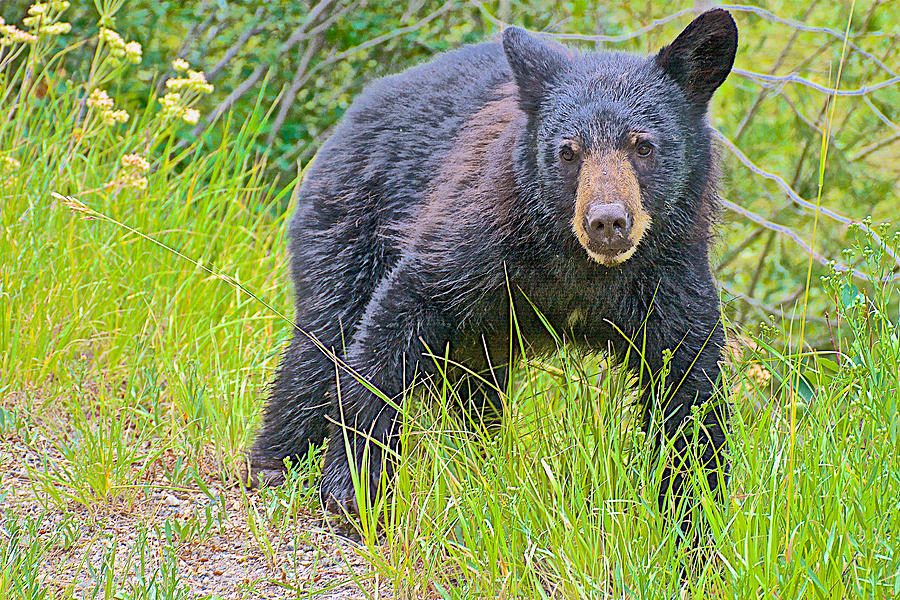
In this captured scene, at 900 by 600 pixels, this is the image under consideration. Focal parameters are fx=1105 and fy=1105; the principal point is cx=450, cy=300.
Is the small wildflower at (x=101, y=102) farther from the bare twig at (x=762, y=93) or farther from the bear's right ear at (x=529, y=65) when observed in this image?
the bare twig at (x=762, y=93)

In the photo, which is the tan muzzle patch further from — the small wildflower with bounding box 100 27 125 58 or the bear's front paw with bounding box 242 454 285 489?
the small wildflower with bounding box 100 27 125 58

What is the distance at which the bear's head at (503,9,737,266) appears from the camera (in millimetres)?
3020

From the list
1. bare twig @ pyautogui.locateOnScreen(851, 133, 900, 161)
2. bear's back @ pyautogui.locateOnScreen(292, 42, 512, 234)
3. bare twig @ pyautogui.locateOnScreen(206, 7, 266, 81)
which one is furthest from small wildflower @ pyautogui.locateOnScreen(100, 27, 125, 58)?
bare twig @ pyautogui.locateOnScreen(851, 133, 900, 161)

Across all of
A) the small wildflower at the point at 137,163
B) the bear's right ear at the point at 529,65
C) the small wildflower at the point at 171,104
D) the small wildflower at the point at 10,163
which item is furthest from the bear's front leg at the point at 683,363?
the small wildflower at the point at 10,163

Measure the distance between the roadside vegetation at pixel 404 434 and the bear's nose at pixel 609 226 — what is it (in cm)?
45

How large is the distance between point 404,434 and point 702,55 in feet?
4.67

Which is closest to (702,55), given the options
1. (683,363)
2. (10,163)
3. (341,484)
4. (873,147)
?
(683,363)

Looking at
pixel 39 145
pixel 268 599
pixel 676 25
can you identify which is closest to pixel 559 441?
pixel 268 599

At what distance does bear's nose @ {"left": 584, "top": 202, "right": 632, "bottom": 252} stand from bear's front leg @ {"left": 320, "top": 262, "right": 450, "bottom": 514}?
2.16 ft

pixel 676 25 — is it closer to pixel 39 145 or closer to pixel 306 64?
pixel 306 64

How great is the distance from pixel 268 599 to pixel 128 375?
154 cm

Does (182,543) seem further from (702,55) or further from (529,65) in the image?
(702,55)

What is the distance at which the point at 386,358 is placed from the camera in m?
3.44

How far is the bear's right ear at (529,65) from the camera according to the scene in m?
3.28
